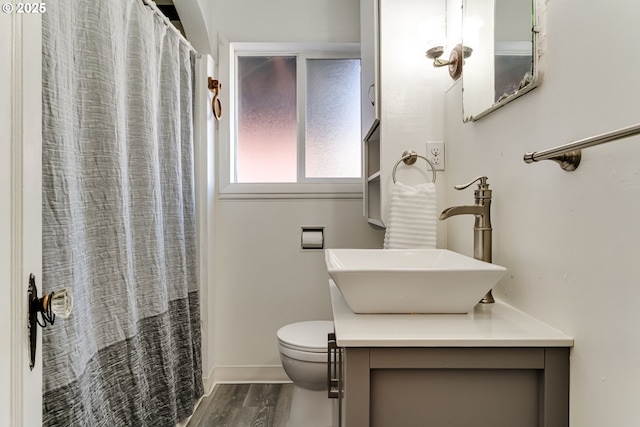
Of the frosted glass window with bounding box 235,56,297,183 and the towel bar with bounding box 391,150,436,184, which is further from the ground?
the frosted glass window with bounding box 235,56,297,183

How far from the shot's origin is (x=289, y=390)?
226cm

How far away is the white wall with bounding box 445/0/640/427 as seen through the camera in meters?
0.65

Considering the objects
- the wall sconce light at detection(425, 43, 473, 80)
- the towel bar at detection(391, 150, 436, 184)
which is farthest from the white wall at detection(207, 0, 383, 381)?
the wall sconce light at detection(425, 43, 473, 80)

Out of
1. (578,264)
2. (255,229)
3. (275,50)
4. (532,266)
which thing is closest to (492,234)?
(532,266)

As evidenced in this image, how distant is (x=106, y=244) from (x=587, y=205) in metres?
1.26

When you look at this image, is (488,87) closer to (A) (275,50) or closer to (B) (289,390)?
(A) (275,50)

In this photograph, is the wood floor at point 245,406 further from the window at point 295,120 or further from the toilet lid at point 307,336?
the window at point 295,120

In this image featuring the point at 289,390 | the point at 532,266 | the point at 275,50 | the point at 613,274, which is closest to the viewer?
the point at 613,274

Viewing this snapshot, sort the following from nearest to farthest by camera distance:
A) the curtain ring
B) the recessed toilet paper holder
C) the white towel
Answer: the white towel
the curtain ring
the recessed toilet paper holder

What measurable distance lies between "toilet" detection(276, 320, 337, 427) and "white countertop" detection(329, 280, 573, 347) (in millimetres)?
796

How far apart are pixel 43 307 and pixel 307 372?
1.18 m

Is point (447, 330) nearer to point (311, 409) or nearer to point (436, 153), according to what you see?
point (436, 153)
